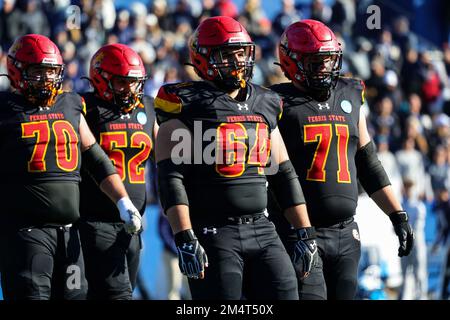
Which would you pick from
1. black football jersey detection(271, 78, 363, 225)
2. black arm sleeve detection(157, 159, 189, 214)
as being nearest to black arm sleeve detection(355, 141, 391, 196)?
black football jersey detection(271, 78, 363, 225)

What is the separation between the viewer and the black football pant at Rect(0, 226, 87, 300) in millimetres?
6238

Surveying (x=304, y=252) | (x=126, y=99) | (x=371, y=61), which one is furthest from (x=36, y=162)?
(x=371, y=61)

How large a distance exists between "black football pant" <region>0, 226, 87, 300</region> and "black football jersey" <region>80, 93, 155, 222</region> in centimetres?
59

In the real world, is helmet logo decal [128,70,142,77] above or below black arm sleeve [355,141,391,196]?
above

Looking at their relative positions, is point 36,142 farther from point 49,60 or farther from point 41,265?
point 41,265

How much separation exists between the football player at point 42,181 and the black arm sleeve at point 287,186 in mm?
A: 908

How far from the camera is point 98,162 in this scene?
671 cm

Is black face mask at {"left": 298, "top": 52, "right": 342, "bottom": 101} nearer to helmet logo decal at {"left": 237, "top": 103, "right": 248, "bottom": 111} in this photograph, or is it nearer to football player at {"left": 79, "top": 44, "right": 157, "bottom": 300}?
helmet logo decal at {"left": 237, "top": 103, "right": 248, "bottom": 111}

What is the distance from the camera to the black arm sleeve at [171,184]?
582 cm

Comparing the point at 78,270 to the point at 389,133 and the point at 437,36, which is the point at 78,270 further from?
Result: the point at 437,36

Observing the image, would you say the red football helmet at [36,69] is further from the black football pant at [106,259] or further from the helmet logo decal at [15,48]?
the black football pant at [106,259]

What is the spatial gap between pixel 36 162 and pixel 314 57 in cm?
183
